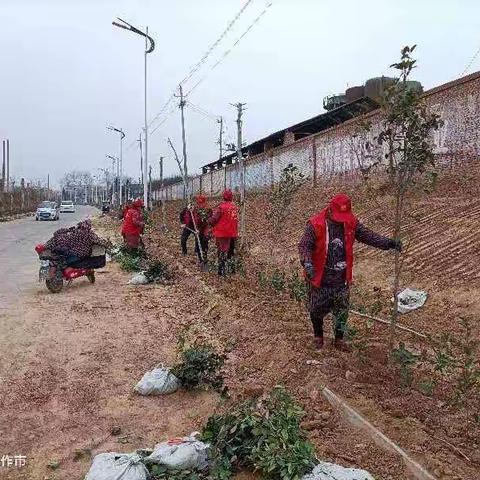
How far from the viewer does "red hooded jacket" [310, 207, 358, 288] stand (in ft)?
17.0

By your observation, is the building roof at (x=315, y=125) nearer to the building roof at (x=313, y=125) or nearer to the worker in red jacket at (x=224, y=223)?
the building roof at (x=313, y=125)

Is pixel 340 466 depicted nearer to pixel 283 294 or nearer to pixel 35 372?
pixel 35 372

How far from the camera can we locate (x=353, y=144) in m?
12.4

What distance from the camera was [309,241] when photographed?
518 cm

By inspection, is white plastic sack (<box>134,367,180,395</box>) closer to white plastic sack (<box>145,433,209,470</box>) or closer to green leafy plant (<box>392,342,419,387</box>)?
white plastic sack (<box>145,433,209,470</box>)

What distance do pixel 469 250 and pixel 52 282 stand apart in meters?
6.62

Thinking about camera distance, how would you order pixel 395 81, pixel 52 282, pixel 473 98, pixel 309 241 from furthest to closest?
pixel 473 98 → pixel 52 282 → pixel 309 241 → pixel 395 81

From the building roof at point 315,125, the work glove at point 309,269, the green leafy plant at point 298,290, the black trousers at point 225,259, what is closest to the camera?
the work glove at point 309,269

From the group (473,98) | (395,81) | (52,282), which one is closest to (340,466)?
(395,81)

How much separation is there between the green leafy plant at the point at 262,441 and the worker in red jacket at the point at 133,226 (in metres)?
9.40

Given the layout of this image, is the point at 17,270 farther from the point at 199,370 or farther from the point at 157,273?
the point at 199,370

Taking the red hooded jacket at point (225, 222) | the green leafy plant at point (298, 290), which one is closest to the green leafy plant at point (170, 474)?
the green leafy plant at point (298, 290)

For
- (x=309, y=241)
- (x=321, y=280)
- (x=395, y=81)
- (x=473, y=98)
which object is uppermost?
(x=473, y=98)

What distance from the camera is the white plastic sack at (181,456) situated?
3.34 meters
